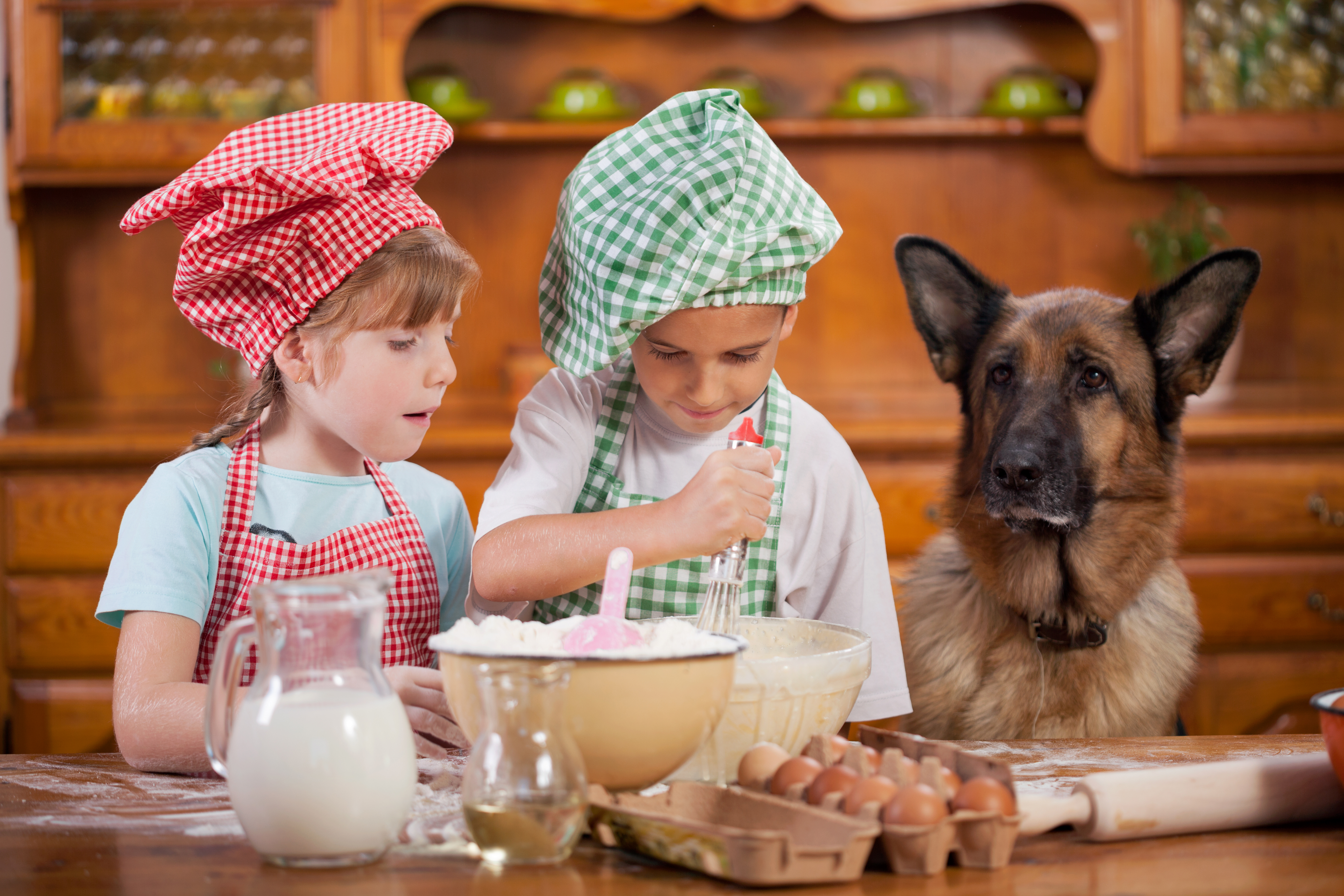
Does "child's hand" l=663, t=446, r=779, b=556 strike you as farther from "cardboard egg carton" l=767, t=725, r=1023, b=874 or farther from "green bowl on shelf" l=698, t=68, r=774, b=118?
"green bowl on shelf" l=698, t=68, r=774, b=118

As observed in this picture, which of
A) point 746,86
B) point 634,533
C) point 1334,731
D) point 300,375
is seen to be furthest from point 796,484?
point 746,86

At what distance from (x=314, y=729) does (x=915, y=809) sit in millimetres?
335

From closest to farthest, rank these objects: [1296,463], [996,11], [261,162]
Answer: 1. [261,162]
2. [1296,463]
3. [996,11]

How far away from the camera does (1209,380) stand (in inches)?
61.6

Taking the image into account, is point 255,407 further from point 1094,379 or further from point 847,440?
point 847,440

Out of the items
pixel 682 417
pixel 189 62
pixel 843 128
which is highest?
pixel 189 62

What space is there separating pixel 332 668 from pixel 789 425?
0.72 m

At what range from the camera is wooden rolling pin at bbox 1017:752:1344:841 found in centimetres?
74

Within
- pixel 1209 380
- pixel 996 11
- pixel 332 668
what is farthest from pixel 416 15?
pixel 332 668

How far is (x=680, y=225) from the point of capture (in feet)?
3.52

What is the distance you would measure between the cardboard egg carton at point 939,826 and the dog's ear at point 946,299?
100cm

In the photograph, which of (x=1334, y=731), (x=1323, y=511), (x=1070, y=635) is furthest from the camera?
(x=1323, y=511)

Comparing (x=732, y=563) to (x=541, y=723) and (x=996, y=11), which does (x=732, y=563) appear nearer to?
(x=541, y=723)

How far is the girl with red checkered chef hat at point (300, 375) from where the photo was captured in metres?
1.12
